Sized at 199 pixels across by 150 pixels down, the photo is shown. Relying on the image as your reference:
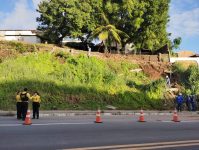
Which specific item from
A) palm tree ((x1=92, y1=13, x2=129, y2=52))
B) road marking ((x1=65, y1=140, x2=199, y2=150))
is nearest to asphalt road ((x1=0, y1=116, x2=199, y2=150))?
road marking ((x1=65, y1=140, x2=199, y2=150))

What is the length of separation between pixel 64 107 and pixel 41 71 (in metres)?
6.25

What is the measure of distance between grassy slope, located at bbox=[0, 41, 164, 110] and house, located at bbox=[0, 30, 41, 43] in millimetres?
21812

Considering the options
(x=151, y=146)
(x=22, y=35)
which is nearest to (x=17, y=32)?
(x=22, y=35)

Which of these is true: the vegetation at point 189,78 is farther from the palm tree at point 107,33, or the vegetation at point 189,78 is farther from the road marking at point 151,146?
the road marking at point 151,146

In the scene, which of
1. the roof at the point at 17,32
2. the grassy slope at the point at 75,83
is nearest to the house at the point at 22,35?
the roof at the point at 17,32

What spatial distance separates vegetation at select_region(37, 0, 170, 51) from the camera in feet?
170

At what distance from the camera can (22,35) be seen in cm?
6681

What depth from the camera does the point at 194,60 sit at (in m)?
50.9

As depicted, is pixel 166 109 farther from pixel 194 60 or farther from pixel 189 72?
pixel 194 60

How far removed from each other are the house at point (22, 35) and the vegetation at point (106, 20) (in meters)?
6.74

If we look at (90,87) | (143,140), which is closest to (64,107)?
(90,87)

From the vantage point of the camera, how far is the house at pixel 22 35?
6419cm

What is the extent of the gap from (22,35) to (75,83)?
103 feet

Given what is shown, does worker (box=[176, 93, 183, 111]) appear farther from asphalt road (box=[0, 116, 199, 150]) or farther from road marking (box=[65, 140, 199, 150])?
road marking (box=[65, 140, 199, 150])
